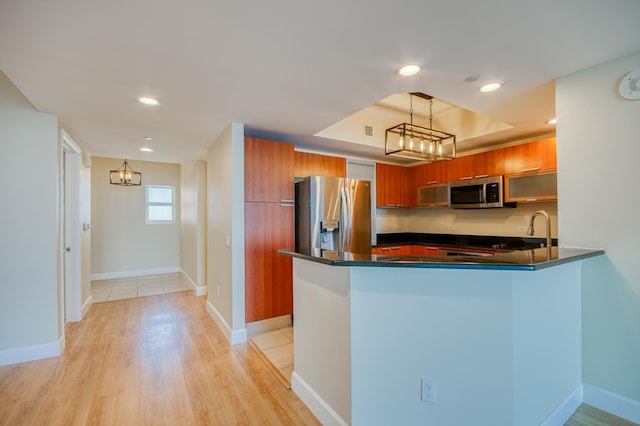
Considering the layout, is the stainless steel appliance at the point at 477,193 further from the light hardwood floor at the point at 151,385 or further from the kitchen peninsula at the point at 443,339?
the light hardwood floor at the point at 151,385

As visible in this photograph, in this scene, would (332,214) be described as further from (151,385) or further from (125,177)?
(125,177)

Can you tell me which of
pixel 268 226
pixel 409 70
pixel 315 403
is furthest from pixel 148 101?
pixel 315 403

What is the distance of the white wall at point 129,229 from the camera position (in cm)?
610

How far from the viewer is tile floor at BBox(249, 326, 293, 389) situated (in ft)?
8.24

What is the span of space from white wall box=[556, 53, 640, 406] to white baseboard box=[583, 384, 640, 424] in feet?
0.12

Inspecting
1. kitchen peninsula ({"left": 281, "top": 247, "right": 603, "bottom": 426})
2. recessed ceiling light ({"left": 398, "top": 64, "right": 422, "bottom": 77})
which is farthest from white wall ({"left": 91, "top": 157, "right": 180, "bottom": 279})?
recessed ceiling light ({"left": 398, "top": 64, "right": 422, "bottom": 77})

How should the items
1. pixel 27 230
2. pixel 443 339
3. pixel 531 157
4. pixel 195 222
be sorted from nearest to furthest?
pixel 443 339
pixel 27 230
pixel 531 157
pixel 195 222

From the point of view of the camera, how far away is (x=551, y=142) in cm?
336

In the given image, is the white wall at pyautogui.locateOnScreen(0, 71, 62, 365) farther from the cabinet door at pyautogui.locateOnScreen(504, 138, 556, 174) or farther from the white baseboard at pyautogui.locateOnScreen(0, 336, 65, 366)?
the cabinet door at pyautogui.locateOnScreen(504, 138, 556, 174)

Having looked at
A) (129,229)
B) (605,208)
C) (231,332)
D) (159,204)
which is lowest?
(231,332)

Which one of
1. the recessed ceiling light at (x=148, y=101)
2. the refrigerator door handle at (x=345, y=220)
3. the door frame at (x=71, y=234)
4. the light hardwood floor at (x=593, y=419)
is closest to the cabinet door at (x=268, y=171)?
the refrigerator door handle at (x=345, y=220)

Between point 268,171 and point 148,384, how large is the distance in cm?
236

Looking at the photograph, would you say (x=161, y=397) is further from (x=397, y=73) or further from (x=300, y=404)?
(x=397, y=73)

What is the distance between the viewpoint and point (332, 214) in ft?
11.7
